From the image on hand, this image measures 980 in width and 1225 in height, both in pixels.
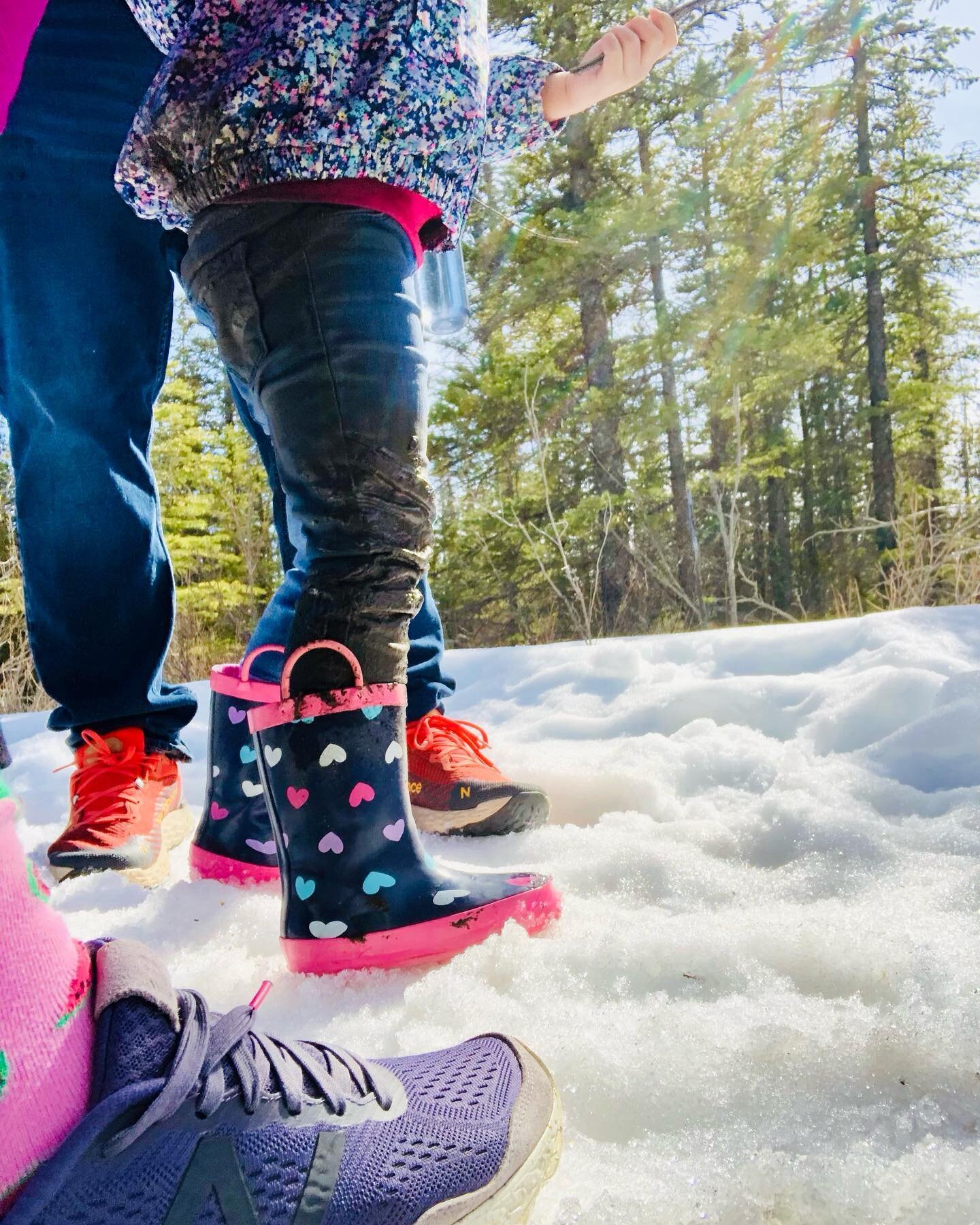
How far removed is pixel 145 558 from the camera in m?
1.47

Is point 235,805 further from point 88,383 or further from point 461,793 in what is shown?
point 88,383

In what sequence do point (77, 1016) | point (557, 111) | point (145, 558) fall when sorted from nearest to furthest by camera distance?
point (77, 1016) → point (557, 111) → point (145, 558)

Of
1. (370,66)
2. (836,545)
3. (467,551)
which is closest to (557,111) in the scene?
(370,66)

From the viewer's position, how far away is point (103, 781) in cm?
136

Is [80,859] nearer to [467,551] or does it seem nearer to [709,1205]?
[709,1205]

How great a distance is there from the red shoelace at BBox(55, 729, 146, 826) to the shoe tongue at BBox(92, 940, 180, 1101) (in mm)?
858

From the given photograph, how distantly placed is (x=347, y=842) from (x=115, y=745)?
0.74 meters

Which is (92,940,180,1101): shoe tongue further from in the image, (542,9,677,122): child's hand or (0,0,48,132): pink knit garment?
(542,9,677,122): child's hand

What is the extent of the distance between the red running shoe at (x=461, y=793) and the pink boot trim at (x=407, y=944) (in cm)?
40

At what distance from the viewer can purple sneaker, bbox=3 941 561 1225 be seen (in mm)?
453

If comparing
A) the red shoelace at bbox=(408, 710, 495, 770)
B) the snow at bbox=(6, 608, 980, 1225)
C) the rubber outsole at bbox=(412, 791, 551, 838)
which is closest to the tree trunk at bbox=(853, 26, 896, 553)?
the snow at bbox=(6, 608, 980, 1225)

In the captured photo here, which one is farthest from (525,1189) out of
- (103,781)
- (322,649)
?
(103,781)

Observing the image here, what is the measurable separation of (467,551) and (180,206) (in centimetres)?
1058

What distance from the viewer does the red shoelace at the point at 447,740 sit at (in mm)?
1410
